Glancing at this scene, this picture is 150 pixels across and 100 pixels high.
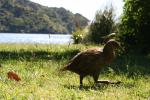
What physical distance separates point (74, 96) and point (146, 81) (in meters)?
3.69

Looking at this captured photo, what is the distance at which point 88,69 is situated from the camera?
11.2m

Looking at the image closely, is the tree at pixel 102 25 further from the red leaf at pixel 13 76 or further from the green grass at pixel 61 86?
the red leaf at pixel 13 76

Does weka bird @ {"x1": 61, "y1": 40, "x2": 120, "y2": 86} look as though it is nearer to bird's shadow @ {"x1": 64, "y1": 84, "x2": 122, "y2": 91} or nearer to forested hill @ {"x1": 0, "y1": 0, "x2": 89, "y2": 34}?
bird's shadow @ {"x1": 64, "y1": 84, "x2": 122, "y2": 91}

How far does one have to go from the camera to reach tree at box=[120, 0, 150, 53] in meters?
23.9

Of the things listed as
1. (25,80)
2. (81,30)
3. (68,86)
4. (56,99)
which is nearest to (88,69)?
(68,86)

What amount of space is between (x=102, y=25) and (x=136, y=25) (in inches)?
310

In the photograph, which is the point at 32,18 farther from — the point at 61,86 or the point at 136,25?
the point at 61,86

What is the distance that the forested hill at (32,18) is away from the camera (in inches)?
5356

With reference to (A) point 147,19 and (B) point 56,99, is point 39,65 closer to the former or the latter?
(B) point 56,99

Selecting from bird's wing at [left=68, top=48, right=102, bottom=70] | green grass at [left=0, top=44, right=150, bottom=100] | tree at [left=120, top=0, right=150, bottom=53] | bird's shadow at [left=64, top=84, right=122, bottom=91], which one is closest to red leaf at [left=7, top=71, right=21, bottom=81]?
green grass at [left=0, top=44, right=150, bottom=100]

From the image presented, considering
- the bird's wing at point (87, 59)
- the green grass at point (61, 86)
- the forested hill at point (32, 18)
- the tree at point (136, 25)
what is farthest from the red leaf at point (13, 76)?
the forested hill at point (32, 18)

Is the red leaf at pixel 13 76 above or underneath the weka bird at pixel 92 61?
underneath

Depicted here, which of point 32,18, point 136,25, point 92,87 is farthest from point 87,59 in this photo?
point 32,18

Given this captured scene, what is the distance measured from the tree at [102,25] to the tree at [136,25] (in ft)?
20.5
